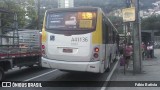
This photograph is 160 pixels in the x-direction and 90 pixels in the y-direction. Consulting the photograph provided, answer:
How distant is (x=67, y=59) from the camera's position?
12.4m

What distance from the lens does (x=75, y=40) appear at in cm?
1236

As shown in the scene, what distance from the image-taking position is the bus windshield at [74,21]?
12523 mm

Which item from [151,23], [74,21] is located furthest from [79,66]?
[151,23]

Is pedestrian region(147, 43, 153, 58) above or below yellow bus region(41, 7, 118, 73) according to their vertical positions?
below

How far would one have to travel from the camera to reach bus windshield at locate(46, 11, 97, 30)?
12523mm

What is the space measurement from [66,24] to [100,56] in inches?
72.0

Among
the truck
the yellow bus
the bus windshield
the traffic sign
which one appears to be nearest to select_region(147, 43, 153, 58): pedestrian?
the truck

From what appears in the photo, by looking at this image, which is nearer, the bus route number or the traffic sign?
the bus route number

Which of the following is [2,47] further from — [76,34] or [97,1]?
[97,1]

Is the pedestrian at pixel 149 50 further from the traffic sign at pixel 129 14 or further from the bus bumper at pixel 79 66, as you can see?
the bus bumper at pixel 79 66

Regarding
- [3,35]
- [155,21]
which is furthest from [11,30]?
[155,21]

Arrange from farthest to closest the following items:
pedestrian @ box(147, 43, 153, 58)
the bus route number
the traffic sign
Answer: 1. pedestrian @ box(147, 43, 153, 58)
2. the traffic sign
3. the bus route number

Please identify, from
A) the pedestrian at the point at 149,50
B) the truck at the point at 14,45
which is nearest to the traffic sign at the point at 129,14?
the truck at the point at 14,45

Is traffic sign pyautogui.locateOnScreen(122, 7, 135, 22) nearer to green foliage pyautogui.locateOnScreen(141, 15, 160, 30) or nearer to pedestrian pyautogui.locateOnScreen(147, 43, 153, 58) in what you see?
pedestrian pyautogui.locateOnScreen(147, 43, 153, 58)
